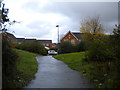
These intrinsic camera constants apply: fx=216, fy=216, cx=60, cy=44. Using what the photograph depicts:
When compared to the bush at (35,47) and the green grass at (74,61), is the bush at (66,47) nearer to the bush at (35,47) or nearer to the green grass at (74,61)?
the bush at (35,47)

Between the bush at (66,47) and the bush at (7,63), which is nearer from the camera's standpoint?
the bush at (7,63)

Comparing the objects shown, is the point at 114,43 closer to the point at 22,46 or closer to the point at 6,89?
the point at 6,89

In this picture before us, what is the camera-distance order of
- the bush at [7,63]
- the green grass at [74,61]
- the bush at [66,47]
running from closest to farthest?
the bush at [7,63] < the green grass at [74,61] < the bush at [66,47]

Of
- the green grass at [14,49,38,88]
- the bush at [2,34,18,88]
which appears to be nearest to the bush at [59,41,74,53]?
the green grass at [14,49,38,88]

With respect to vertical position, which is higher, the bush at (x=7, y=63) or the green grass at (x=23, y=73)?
the bush at (x=7, y=63)

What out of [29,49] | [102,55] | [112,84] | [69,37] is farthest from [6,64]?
[69,37]

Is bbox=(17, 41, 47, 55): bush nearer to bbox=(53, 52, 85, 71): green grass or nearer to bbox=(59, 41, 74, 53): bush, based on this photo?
bbox=(59, 41, 74, 53): bush

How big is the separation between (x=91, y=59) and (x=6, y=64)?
8.89m

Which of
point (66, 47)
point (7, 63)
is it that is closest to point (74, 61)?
point (7, 63)

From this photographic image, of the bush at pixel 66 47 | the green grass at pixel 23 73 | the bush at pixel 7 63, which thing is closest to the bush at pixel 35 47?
the bush at pixel 66 47

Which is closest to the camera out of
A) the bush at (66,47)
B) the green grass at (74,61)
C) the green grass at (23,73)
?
the green grass at (23,73)

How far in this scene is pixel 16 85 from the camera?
27.4 ft

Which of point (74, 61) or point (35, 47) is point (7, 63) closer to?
point (74, 61)

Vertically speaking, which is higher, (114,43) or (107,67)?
(114,43)
